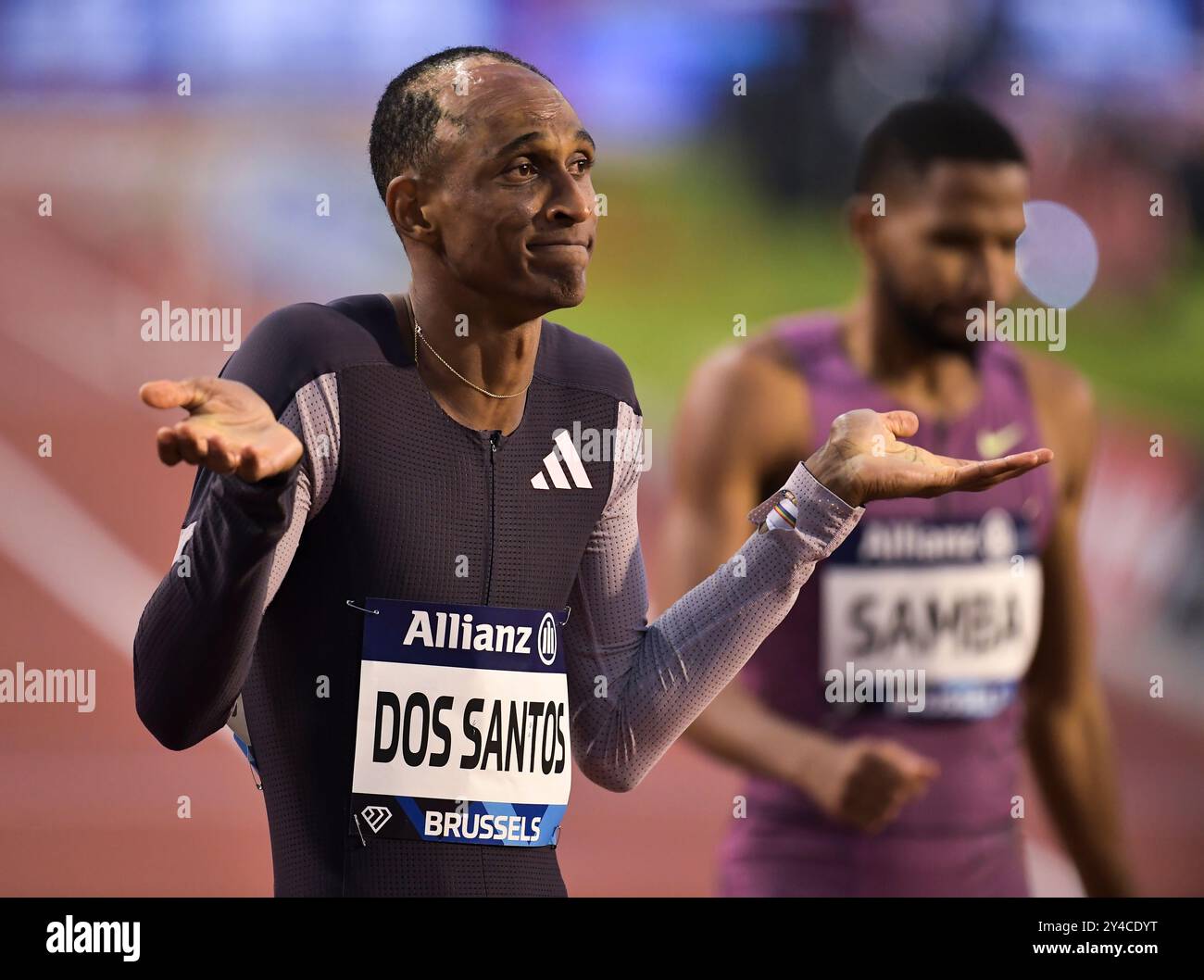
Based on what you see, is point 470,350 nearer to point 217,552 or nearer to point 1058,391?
point 217,552

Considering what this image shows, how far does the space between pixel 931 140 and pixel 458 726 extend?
256 cm

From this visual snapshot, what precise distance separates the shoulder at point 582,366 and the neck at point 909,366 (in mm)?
1812

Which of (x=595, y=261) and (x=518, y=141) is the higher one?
(x=595, y=261)

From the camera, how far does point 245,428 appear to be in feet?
5.16

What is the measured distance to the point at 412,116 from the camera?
2.00 meters

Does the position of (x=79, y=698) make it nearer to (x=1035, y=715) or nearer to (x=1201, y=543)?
(x=1035, y=715)

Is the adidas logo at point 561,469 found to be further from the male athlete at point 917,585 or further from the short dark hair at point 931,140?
the short dark hair at point 931,140

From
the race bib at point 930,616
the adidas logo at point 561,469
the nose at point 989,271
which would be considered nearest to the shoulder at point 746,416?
the race bib at point 930,616

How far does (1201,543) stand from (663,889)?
1645 millimetres

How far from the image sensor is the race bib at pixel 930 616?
11.9 feet

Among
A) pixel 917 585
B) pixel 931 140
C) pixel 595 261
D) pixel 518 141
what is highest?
pixel 931 140

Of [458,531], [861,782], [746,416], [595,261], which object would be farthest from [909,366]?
[458,531]

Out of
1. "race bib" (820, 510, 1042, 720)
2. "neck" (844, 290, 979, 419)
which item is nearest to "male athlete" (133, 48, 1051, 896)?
"race bib" (820, 510, 1042, 720)
